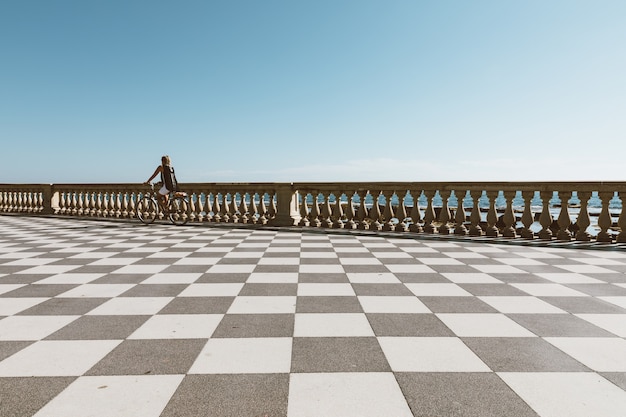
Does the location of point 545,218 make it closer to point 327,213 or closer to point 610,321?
point 327,213

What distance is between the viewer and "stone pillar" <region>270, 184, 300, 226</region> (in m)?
8.16

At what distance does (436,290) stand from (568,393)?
1.66 meters

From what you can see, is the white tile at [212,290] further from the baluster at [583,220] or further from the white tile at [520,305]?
the baluster at [583,220]

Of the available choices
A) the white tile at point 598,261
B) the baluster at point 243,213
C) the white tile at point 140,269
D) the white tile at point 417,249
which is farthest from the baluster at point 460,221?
the white tile at point 140,269

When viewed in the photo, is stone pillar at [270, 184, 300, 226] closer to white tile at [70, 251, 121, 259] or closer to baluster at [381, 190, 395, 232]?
baluster at [381, 190, 395, 232]

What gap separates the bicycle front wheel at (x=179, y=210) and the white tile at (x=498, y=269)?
6832 millimetres

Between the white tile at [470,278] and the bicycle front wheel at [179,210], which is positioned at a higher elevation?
the bicycle front wheel at [179,210]

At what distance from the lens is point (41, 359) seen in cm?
196

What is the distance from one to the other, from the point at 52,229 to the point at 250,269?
6269 millimetres

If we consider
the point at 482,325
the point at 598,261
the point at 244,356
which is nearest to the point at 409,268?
the point at 482,325

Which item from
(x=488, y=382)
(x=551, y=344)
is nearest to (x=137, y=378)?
(x=488, y=382)

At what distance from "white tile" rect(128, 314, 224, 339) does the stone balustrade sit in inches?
198

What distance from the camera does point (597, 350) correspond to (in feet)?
6.91

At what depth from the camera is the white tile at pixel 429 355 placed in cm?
189
